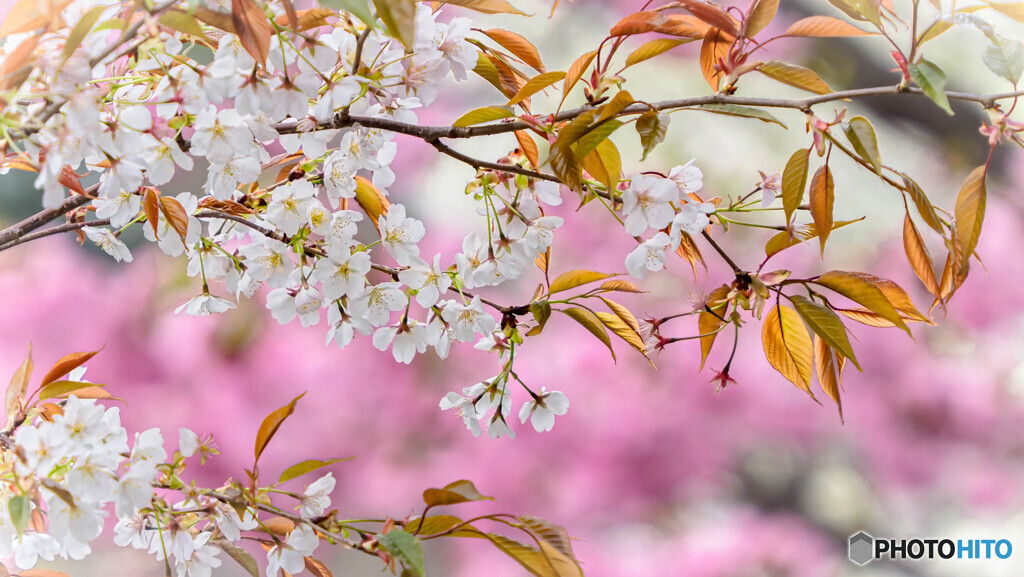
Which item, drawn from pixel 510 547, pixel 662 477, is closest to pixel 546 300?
pixel 510 547

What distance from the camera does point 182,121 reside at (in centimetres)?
26

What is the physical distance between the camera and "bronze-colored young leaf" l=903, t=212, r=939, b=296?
0.90ft

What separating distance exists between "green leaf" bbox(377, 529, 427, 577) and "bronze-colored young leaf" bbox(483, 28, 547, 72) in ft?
0.61

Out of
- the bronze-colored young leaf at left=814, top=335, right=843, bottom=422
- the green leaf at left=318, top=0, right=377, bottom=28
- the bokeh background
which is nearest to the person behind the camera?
the green leaf at left=318, top=0, right=377, bottom=28

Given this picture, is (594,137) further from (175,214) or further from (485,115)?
(175,214)

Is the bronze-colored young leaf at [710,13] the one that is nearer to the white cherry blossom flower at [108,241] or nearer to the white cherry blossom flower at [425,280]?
the white cherry blossom flower at [425,280]

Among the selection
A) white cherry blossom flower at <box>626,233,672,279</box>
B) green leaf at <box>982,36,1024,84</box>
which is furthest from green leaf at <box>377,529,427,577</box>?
green leaf at <box>982,36,1024,84</box>

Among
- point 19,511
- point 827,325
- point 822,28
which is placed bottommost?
point 19,511

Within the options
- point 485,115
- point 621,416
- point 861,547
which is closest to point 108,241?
point 485,115

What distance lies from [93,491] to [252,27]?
0.14 meters

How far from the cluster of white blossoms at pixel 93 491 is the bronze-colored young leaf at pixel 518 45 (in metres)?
0.19

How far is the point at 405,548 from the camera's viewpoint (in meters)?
0.25

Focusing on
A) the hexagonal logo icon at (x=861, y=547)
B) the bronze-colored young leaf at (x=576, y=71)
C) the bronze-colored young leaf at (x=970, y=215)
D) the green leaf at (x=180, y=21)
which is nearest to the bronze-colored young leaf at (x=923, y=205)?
the bronze-colored young leaf at (x=970, y=215)

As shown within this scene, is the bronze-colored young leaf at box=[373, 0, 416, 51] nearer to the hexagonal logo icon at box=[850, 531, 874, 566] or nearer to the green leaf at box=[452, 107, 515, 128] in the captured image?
the green leaf at box=[452, 107, 515, 128]
